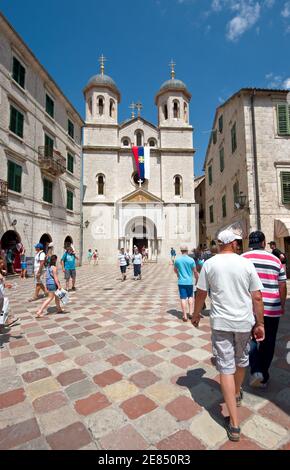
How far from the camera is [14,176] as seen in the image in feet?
46.4

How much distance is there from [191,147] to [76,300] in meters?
24.9

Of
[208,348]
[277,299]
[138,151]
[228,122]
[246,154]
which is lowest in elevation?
[208,348]

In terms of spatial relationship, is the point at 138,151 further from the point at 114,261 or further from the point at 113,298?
the point at 113,298

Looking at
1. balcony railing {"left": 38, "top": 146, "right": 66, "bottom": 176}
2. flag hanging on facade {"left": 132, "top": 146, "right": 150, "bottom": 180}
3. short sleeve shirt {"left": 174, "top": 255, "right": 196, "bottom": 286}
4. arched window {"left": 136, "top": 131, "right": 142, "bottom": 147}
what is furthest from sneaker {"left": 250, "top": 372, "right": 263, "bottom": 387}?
arched window {"left": 136, "top": 131, "right": 142, "bottom": 147}

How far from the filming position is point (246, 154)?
12625 mm

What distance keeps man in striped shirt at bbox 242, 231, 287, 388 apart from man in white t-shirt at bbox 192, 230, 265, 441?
634 millimetres

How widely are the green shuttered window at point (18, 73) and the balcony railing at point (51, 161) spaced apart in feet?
13.8

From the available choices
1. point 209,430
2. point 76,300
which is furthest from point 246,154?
point 209,430

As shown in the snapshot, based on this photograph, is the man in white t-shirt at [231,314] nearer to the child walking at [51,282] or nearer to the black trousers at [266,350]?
the black trousers at [266,350]

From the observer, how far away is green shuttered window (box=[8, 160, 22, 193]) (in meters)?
13.8

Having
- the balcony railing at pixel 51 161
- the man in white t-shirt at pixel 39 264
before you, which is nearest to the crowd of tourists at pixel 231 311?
the man in white t-shirt at pixel 39 264

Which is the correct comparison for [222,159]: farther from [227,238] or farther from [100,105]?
[100,105]

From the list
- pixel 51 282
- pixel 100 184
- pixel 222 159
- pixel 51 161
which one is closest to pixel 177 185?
pixel 100 184

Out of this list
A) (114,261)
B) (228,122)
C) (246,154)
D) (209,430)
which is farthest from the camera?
(114,261)
